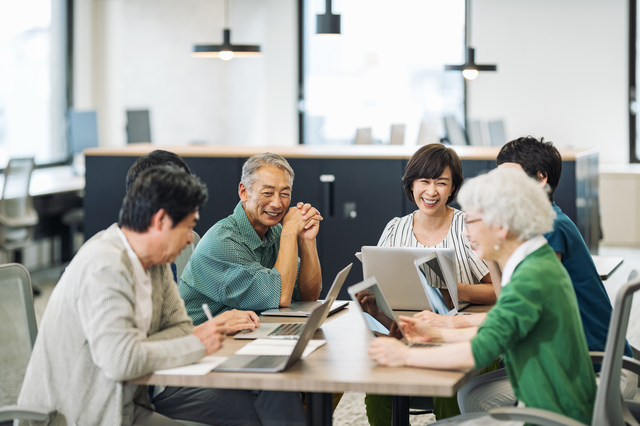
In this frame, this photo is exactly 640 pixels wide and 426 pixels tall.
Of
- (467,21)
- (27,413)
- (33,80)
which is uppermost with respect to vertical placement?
(467,21)

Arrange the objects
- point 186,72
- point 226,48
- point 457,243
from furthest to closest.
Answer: point 186,72 < point 226,48 < point 457,243

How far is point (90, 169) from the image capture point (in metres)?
5.07

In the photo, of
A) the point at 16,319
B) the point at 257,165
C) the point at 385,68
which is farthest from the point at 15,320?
the point at 385,68

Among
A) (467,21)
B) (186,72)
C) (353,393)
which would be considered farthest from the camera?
(467,21)

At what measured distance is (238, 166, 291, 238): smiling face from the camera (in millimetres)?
2396

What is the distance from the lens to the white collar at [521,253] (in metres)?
1.62

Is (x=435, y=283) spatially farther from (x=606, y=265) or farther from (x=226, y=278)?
(x=606, y=265)

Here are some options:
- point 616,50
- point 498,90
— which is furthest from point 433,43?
point 616,50

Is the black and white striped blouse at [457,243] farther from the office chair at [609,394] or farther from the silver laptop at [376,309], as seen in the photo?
the office chair at [609,394]

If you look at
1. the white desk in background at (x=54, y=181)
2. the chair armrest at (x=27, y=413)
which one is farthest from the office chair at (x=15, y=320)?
the white desk in background at (x=54, y=181)

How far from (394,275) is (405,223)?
0.58 m

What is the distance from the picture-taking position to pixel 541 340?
1.56 metres

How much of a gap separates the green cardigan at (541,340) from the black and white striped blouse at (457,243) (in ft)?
3.09

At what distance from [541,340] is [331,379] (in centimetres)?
49
